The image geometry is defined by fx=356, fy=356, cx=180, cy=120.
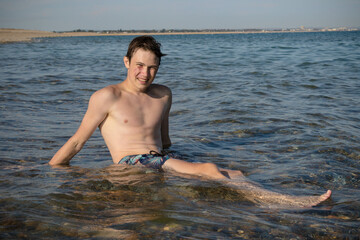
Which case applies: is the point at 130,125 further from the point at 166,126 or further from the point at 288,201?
the point at 288,201

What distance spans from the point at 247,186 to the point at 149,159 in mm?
1045

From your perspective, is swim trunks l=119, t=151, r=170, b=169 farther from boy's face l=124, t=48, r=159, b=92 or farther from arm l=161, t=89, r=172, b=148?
boy's face l=124, t=48, r=159, b=92

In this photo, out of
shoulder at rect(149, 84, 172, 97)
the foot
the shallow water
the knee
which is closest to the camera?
the shallow water

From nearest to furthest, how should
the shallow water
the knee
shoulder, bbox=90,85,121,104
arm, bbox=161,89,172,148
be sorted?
the shallow water < the knee < shoulder, bbox=90,85,121,104 < arm, bbox=161,89,172,148

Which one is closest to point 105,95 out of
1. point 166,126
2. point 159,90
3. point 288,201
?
point 159,90

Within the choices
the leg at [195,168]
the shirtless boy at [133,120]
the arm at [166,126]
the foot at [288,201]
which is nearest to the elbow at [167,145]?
the arm at [166,126]

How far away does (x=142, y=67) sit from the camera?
3740mm

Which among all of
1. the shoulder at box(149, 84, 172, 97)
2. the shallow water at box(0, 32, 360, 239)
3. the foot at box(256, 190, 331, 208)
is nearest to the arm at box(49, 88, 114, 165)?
the shallow water at box(0, 32, 360, 239)

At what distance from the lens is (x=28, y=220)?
2443 mm

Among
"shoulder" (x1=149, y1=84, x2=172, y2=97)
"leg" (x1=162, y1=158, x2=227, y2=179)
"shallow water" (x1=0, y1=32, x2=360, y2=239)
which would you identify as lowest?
"shallow water" (x1=0, y1=32, x2=360, y2=239)

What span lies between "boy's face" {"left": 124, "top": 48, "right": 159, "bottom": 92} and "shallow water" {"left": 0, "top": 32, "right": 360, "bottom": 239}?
3.06 ft

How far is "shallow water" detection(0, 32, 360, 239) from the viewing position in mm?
2457

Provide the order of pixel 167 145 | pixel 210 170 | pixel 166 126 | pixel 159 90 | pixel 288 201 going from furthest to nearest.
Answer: pixel 167 145
pixel 166 126
pixel 159 90
pixel 210 170
pixel 288 201

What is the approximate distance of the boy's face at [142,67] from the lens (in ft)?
12.2
